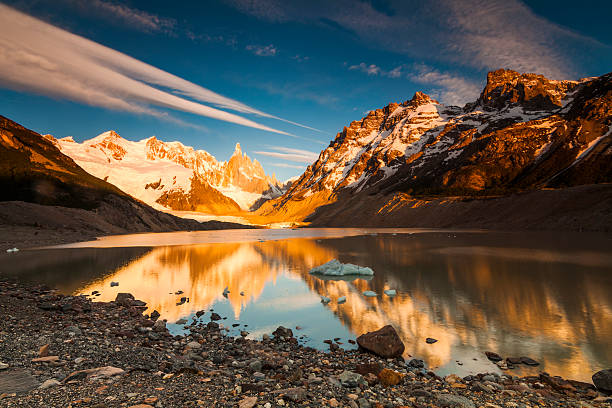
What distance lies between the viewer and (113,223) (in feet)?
380

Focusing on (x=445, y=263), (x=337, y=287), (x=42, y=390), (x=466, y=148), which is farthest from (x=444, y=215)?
(x=42, y=390)

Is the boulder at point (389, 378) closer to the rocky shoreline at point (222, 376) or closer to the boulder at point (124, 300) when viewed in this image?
the rocky shoreline at point (222, 376)

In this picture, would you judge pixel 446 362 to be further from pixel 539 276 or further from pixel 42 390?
pixel 539 276

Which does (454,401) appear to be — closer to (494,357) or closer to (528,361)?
(494,357)

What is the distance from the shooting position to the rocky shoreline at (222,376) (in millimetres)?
7406

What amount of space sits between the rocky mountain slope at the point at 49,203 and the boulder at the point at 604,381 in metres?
78.9

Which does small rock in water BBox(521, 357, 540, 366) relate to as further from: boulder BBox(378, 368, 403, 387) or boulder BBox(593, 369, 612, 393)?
boulder BBox(378, 368, 403, 387)

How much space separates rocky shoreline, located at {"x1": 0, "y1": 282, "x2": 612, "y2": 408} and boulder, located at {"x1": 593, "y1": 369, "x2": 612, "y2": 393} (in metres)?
0.05

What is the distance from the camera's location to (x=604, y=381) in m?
8.66

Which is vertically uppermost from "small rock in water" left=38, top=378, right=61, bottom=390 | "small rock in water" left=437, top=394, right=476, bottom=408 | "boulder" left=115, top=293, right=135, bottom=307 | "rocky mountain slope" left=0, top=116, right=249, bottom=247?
"rocky mountain slope" left=0, top=116, right=249, bottom=247

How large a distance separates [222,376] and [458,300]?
15.2 m

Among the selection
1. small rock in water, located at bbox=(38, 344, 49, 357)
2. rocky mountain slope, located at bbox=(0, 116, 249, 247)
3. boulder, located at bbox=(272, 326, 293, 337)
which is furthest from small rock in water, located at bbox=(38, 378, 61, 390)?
rocky mountain slope, located at bbox=(0, 116, 249, 247)

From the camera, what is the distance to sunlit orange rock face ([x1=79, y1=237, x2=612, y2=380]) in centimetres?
1196

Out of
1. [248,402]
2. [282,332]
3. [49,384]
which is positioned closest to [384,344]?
[282,332]
